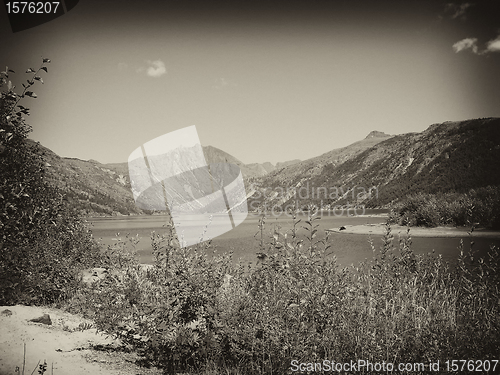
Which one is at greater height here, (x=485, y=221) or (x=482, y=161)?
(x=482, y=161)

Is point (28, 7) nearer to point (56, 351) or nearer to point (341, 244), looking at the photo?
point (56, 351)

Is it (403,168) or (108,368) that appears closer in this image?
(108,368)

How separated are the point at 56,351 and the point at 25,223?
1.93 m

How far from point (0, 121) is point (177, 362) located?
12.8 feet

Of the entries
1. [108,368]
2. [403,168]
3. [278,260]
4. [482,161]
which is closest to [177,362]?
[108,368]

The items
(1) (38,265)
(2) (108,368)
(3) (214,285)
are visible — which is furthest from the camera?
(1) (38,265)

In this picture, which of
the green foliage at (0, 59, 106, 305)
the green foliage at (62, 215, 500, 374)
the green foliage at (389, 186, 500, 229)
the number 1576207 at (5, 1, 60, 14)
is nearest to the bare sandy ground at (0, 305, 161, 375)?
the green foliage at (62, 215, 500, 374)

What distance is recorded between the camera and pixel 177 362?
4.45m

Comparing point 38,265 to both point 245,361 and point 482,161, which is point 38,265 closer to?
point 245,361

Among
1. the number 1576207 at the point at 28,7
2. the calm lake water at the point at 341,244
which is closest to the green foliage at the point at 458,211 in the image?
the calm lake water at the point at 341,244

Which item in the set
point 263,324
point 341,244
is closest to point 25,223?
point 263,324

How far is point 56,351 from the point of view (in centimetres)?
468

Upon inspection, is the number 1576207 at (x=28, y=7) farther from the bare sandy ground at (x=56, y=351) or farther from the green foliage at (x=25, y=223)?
the bare sandy ground at (x=56, y=351)

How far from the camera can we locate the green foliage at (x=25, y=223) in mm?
4082
